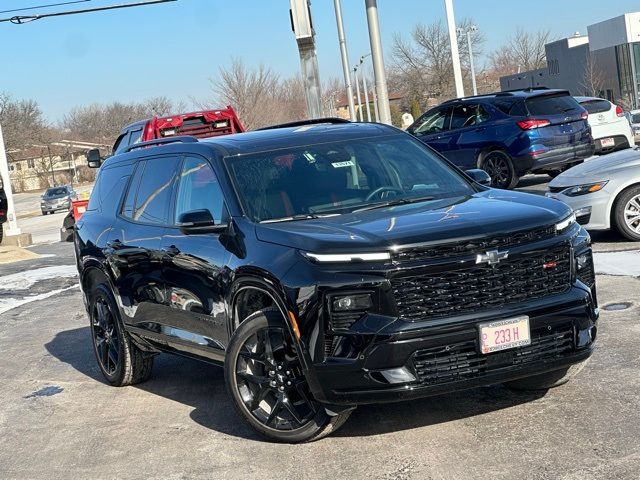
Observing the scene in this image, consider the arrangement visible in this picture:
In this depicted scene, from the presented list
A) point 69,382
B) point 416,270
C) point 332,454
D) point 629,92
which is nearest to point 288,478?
point 332,454

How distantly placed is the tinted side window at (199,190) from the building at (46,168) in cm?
8533

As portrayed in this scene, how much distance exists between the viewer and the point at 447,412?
5840mm

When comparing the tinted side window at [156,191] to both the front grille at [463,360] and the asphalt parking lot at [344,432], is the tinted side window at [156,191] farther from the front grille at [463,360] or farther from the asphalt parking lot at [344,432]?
the front grille at [463,360]

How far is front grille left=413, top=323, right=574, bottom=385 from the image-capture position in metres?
5.05

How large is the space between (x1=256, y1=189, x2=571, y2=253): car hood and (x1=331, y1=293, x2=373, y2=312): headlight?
24cm

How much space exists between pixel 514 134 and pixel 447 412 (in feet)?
37.9

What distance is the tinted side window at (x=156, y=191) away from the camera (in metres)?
7.00

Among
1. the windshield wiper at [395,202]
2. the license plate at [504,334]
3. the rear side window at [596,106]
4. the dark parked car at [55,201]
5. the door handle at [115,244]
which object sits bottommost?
the dark parked car at [55,201]

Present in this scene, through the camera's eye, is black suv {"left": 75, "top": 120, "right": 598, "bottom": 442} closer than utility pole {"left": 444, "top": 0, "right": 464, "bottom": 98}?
Yes

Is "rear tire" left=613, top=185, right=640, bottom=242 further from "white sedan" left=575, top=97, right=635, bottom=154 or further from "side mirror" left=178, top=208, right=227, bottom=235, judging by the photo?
"white sedan" left=575, top=97, right=635, bottom=154

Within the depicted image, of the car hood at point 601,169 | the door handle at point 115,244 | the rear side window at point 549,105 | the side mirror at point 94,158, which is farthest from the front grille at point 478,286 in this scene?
the side mirror at point 94,158

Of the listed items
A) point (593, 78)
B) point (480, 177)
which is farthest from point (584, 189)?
point (593, 78)

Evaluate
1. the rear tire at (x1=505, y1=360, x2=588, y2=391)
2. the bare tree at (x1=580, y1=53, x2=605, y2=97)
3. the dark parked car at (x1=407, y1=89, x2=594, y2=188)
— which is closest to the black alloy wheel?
the rear tire at (x1=505, y1=360, x2=588, y2=391)

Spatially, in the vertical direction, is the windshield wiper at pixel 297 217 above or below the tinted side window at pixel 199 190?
below
